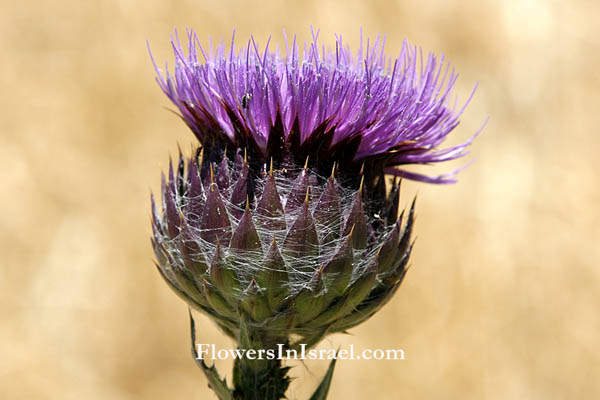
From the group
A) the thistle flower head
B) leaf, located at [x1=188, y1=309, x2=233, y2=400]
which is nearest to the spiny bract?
the thistle flower head

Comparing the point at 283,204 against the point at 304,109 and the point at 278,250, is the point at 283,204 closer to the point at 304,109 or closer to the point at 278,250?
the point at 278,250

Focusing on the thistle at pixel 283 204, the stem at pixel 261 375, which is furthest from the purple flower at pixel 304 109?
the stem at pixel 261 375

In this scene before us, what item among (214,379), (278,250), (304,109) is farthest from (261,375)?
(304,109)

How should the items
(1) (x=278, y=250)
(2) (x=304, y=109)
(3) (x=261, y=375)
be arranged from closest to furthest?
(1) (x=278, y=250)
(2) (x=304, y=109)
(3) (x=261, y=375)

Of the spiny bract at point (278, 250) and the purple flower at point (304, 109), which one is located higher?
the purple flower at point (304, 109)

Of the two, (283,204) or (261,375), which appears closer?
(283,204)

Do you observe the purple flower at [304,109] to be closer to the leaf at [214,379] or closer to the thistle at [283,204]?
the thistle at [283,204]

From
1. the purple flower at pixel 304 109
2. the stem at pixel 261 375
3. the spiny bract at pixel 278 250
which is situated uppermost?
the purple flower at pixel 304 109

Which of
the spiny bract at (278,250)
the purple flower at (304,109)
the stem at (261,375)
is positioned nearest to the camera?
the spiny bract at (278,250)
